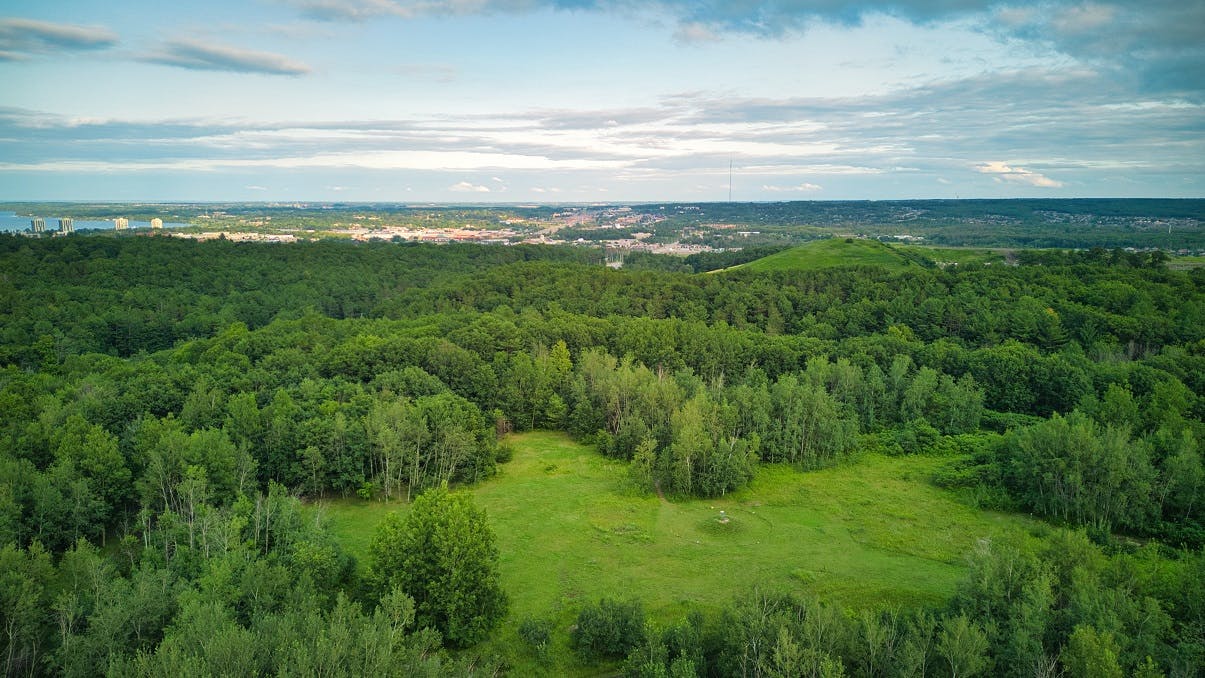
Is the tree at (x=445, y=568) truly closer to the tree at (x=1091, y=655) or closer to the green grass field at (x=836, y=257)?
the tree at (x=1091, y=655)

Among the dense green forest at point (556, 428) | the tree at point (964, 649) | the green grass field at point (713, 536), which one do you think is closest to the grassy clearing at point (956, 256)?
the dense green forest at point (556, 428)

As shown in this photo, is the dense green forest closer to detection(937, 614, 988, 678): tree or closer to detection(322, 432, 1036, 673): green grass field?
detection(937, 614, 988, 678): tree

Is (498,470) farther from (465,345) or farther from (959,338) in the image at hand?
(959,338)

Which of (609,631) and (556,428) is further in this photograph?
(556,428)

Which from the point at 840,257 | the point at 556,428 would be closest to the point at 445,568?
the point at 556,428

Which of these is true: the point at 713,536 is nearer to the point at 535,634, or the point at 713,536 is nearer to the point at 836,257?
the point at 535,634

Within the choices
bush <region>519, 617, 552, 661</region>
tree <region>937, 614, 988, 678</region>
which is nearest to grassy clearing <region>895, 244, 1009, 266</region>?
tree <region>937, 614, 988, 678</region>
